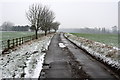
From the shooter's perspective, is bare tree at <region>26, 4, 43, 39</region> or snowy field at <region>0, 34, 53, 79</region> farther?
bare tree at <region>26, 4, 43, 39</region>

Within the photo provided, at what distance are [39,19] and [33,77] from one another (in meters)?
26.5

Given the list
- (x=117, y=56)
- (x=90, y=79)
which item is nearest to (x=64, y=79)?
(x=90, y=79)

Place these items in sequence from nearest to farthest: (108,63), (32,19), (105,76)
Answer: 1. (105,76)
2. (108,63)
3. (32,19)

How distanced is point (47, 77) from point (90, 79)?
1.91 metres

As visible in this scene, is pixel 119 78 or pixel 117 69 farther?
pixel 117 69

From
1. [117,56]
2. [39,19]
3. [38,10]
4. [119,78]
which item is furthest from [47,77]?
[38,10]

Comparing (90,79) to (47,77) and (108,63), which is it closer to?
(47,77)

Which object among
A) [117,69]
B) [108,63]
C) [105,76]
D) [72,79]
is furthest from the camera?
[108,63]

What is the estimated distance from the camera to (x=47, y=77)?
5801mm

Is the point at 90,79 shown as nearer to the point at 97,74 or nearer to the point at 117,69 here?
the point at 97,74

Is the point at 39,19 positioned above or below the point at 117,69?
above

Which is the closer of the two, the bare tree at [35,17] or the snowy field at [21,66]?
the snowy field at [21,66]

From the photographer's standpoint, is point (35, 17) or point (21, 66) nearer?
point (21, 66)

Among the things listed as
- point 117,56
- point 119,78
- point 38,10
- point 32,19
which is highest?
point 38,10
